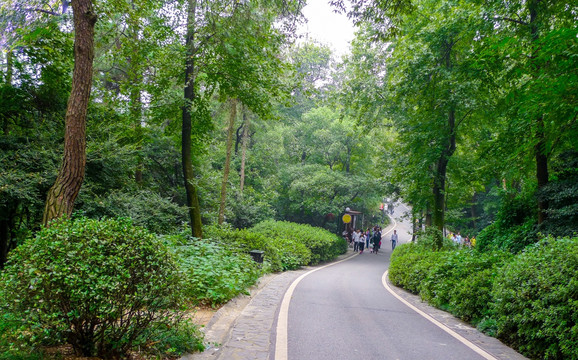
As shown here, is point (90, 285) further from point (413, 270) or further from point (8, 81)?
point (413, 270)

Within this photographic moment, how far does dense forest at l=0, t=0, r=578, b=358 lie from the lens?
7.95m

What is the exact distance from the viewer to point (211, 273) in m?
7.60

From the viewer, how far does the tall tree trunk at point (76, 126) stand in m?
6.09

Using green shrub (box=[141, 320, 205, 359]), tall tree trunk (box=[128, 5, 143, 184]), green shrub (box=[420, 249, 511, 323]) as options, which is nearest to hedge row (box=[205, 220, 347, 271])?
tall tree trunk (box=[128, 5, 143, 184])

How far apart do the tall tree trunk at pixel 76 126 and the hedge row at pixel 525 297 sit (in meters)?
7.08

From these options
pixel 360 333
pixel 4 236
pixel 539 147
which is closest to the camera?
pixel 360 333

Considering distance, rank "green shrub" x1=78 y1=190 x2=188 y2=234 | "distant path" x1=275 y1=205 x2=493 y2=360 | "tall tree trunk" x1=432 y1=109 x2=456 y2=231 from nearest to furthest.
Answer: "distant path" x1=275 y1=205 x2=493 y2=360 → "green shrub" x1=78 y1=190 x2=188 y2=234 → "tall tree trunk" x1=432 y1=109 x2=456 y2=231

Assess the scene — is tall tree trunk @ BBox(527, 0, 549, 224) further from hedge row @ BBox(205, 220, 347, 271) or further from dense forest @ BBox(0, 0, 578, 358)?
hedge row @ BBox(205, 220, 347, 271)

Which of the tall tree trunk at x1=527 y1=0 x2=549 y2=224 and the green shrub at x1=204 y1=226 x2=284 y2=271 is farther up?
the tall tree trunk at x1=527 y1=0 x2=549 y2=224

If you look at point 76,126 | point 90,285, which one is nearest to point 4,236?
point 76,126

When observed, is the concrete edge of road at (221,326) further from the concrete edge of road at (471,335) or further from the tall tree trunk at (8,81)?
the tall tree trunk at (8,81)

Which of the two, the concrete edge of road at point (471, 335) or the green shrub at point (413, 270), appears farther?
the green shrub at point (413, 270)

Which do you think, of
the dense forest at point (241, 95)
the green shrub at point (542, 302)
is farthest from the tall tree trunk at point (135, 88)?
the green shrub at point (542, 302)

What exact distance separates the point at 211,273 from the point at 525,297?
5.38 m
